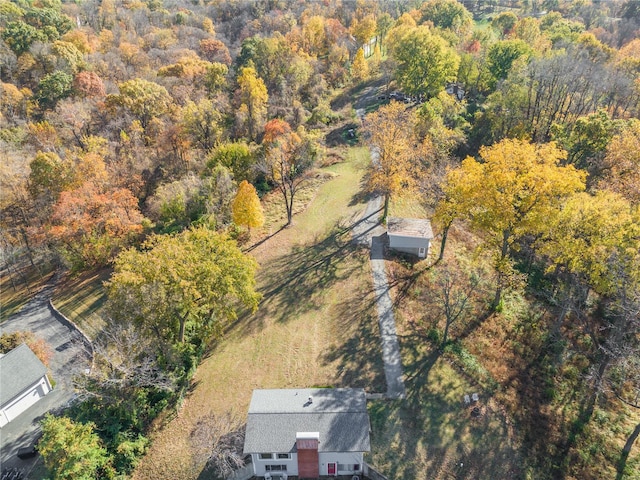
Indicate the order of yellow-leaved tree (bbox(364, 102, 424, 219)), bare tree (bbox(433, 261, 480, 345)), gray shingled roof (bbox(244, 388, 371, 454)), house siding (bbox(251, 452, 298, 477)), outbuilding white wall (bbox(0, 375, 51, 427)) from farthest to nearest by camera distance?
yellow-leaved tree (bbox(364, 102, 424, 219)), bare tree (bbox(433, 261, 480, 345)), outbuilding white wall (bbox(0, 375, 51, 427)), house siding (bbox(251, 452, 298, 477)), gray shingled roof (bbox(244, 388, 371, 454))

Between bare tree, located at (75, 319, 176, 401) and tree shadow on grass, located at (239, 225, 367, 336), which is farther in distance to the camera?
tree shadow on grass, located at (239, 225, 367, 336)

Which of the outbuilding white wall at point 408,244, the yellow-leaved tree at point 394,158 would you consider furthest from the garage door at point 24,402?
the yellow-leaved tree at point 394,158

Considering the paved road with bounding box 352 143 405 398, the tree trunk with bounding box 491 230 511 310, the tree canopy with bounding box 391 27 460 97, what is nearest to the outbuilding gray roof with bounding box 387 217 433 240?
the paved road with bounding box 352 143 405 398

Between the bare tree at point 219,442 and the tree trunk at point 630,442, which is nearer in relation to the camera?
the tree trunk at point 630,442

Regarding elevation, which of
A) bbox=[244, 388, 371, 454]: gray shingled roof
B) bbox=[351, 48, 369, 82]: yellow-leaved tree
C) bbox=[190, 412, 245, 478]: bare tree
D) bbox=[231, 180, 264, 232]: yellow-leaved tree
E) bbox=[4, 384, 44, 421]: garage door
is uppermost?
bbox=[351, 48, 369, 82]: yellow-leaved tree

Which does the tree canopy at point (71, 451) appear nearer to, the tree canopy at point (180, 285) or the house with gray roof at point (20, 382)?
the tree canopy at point (180, 285)

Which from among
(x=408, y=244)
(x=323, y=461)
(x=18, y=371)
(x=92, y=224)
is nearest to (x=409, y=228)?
(x=408, y=244)

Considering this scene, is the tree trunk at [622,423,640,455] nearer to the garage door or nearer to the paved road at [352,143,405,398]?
the paved road at [352,143,405,398]
